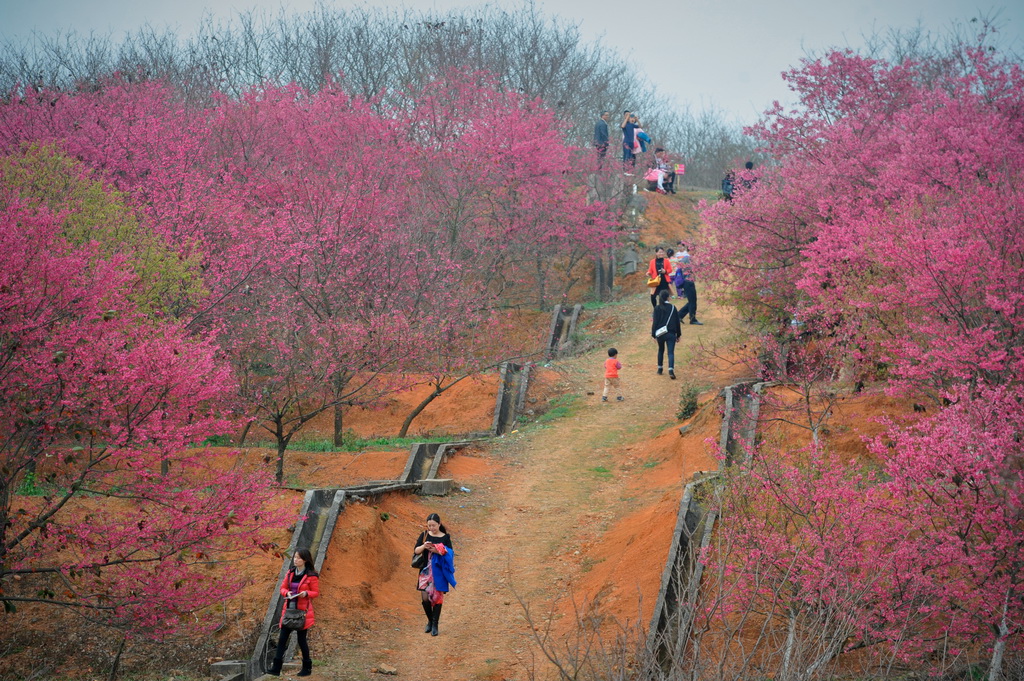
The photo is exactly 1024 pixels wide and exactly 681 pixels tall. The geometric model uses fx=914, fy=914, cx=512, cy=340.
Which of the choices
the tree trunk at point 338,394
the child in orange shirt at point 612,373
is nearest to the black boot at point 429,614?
the tree trunk at point 338,394

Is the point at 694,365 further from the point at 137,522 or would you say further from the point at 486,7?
the point at 486,7

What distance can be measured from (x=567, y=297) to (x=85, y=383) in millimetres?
24672

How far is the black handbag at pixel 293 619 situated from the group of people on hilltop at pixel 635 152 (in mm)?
25437

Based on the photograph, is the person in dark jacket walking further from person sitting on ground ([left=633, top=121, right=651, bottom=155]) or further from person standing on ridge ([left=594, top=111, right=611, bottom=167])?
person sitting on ground ([left=633, top=121, right=651, bottom=155])

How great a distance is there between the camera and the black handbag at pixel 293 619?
31.3 ft

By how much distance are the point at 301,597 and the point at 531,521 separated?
237 inches

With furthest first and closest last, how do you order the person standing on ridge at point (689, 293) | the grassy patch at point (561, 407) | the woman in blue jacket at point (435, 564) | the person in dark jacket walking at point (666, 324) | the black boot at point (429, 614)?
the person standing on ridge at point (689, 293) → the person in dark jacket walking at point (666, 324) → the grassy patch at point (561, 407) → the black boot at point (429, 614) → the woman in blue jacket at point (435, 564)

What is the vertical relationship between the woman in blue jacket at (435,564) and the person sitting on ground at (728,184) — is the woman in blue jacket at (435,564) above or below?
below

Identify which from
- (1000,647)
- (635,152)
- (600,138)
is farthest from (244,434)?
(635,152)

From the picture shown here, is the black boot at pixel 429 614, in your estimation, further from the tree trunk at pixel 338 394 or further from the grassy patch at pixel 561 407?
the grassy patch at pixel 561 407

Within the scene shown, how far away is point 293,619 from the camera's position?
9.55 metres

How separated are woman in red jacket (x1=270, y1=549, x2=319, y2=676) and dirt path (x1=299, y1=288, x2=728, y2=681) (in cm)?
54

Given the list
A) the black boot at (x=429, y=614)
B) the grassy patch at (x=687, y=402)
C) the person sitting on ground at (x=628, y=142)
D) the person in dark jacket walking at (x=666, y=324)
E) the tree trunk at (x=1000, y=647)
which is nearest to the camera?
the tree trunk at (x=1000, y=647)

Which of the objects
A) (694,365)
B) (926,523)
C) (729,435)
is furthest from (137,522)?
(694,365)
